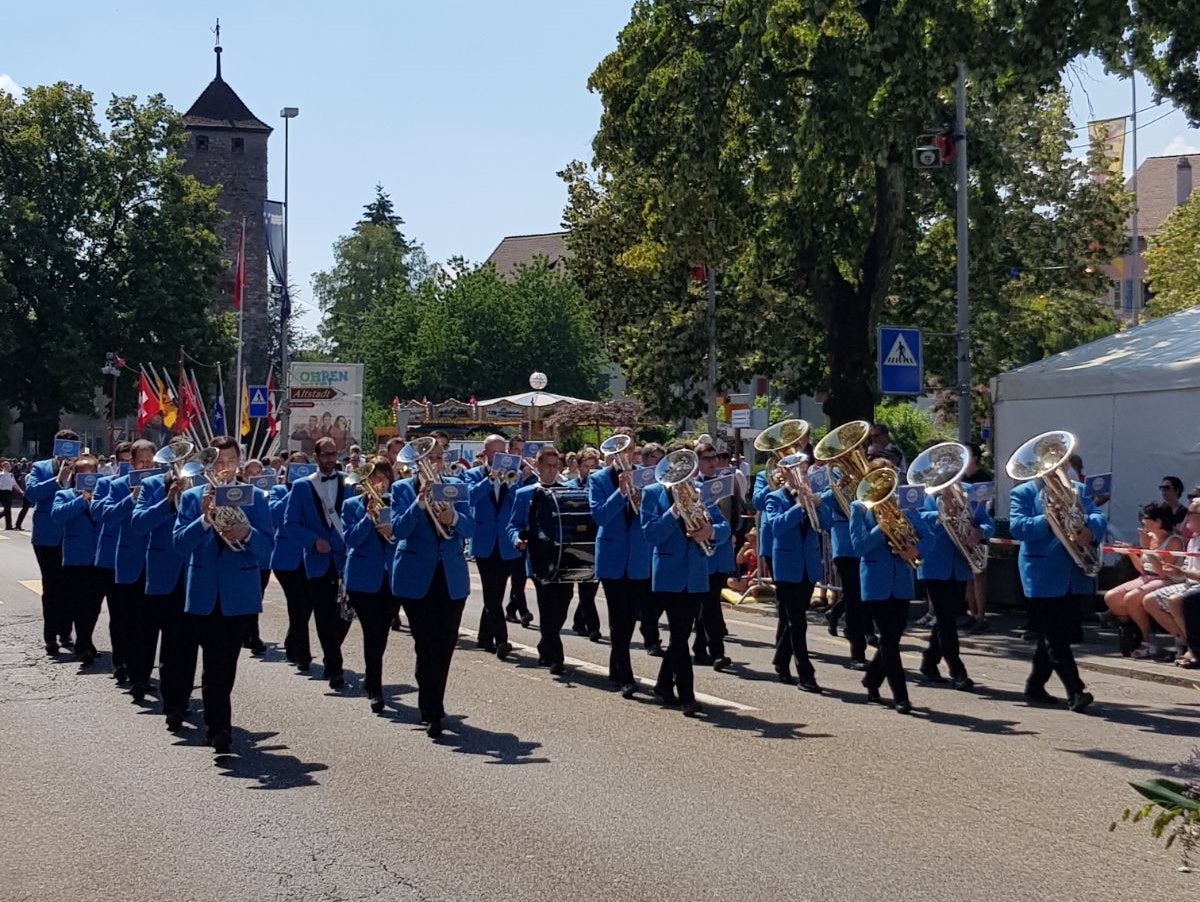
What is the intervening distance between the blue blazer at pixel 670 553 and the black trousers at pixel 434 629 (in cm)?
155

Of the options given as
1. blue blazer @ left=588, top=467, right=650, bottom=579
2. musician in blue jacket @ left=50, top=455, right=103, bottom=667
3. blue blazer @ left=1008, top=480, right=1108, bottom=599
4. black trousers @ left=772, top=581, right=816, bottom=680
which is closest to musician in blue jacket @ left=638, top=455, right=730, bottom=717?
blue blazer @ left=588, top=467, right=650, bottom=579

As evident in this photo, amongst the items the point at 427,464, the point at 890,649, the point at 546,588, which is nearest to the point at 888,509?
the point at 890,649

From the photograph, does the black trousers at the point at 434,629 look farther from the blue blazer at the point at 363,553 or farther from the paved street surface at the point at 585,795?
the blue blazer at the point at 363,553

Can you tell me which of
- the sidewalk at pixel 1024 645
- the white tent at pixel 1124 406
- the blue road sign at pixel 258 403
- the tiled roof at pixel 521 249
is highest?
the tiled roof at pixel 521 249

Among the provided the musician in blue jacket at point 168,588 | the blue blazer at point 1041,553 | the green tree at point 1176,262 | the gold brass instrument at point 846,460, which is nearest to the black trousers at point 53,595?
the musician in blue jacket at point 168,588

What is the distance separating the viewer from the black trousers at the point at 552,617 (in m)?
13.1

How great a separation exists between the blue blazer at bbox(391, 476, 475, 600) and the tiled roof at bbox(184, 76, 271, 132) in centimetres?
8419

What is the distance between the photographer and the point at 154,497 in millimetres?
10672

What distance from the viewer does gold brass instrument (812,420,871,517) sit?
41.2 feet

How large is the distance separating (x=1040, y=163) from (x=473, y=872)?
30.5 metres

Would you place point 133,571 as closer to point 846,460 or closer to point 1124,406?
point 846,460

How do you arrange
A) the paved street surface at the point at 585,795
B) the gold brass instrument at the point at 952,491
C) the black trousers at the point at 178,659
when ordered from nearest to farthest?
the paved street surface at the point at 585,795
the black trousers at the point at 178,659
the gold brass instrument at the point at 952,491

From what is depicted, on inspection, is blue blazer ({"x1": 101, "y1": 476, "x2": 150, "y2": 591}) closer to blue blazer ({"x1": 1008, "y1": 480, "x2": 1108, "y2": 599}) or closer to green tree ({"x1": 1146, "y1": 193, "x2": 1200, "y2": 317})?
blue blazer ({"x1": 1008, "y1": 480, "x2": 1108, "y2": 599})

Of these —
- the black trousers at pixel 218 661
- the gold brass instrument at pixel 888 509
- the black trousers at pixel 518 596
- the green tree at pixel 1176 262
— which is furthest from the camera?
the green tree at pixel 1176 262
